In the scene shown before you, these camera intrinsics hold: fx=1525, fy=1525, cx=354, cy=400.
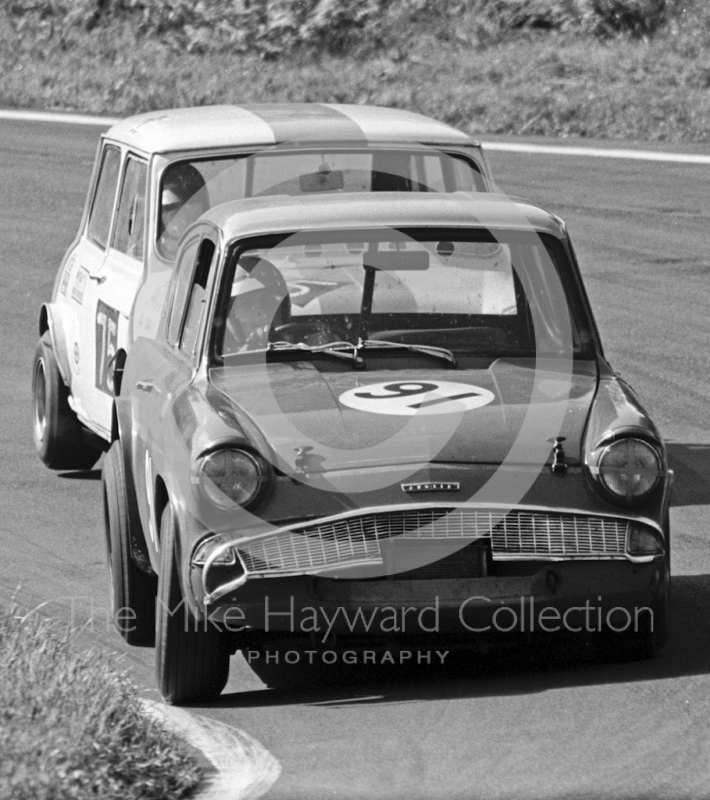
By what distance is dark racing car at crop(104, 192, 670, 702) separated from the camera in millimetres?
4656

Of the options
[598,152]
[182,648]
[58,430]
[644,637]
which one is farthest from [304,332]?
[598,152]

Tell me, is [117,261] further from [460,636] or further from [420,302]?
[460,636]

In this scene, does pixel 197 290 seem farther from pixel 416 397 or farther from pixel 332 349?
pixel 416 397

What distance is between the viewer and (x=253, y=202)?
591 cm

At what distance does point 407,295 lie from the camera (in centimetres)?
573

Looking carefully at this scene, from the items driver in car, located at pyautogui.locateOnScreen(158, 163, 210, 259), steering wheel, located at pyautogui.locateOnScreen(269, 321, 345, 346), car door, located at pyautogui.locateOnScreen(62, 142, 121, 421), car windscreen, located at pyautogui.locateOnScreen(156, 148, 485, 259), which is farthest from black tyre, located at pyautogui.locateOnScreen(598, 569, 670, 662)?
car door, located at pyautogui.locateOnScreen(62, 142, 121, 421)

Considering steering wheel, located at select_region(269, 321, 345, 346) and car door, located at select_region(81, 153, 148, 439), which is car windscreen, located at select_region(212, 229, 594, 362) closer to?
steering wheel, located at select_region(269, 321, 345, 346)

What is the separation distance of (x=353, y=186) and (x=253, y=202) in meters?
1.81

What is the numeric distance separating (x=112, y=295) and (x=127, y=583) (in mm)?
2250

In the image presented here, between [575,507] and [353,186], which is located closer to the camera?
[575,507]

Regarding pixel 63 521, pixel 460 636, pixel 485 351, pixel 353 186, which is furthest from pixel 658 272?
pixel 460 636

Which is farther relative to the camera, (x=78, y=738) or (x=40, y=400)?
(x=40, y=400)

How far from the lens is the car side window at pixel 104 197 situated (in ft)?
26.8

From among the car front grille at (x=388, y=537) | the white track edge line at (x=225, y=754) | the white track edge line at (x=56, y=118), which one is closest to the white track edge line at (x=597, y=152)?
the white track edge line at (x=56, y=118)
